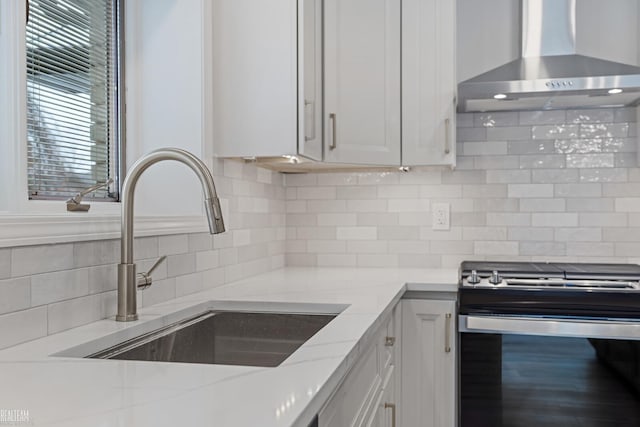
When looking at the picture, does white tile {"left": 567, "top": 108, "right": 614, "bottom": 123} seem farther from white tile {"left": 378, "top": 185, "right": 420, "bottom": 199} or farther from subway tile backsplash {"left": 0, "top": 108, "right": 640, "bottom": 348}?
white tile {"left": 378, "top": 185, "right": 420, "bottom": 199}

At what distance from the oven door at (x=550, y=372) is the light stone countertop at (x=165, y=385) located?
0.91 metres

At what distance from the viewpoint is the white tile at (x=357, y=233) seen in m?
2.94

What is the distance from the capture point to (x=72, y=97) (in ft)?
5.57

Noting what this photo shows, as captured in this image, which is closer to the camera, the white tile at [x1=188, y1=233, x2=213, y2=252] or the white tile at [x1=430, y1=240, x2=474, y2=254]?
the white tile at [x1=188, y1=233, x2=213, y2=252]

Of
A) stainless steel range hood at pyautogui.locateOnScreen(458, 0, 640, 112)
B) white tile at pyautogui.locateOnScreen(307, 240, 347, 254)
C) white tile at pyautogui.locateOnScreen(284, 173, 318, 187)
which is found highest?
stainless steel range hood at pyautogui.locateOnScreen(458, 0, 640, 112)

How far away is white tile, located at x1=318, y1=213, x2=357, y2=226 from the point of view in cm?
296

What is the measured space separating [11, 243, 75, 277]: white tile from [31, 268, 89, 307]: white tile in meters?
0.02

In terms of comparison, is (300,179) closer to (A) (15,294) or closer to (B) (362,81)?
(B) (362,81)

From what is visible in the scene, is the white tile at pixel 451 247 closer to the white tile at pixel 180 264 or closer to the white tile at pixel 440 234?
the white tile at pixel 440 234

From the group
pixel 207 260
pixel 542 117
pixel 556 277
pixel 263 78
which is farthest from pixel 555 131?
pixel 207 260

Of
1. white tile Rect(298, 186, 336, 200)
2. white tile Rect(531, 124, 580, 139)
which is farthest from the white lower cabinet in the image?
white tile Rect(531, 124, 580, 139)

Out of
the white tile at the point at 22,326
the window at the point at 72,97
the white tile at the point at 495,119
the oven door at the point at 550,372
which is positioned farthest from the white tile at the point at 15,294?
the white tile at the point at 495,119

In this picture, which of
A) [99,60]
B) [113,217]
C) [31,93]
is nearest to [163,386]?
[113,217]

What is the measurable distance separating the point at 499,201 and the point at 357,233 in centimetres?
69
